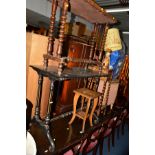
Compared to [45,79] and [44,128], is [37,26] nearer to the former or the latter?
[45,79]

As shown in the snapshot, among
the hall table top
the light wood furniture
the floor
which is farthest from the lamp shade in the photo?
the floor

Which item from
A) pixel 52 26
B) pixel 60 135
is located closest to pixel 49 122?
pixel 60 135

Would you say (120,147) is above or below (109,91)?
below

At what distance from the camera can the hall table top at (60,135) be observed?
1.99 meters

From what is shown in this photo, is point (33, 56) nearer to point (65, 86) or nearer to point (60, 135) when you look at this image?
point (60, 135)

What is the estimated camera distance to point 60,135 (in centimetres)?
232

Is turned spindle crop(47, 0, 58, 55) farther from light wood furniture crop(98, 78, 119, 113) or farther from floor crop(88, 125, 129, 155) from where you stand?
floor crop(88, 125, 129, 155)

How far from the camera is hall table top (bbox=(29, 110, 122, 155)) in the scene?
1.99 meters
